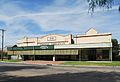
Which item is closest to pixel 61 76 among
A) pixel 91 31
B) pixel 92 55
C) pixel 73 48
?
pixel 73 48

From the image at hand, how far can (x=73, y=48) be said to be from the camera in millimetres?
74312

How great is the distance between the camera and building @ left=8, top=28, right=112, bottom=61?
73.1 meters

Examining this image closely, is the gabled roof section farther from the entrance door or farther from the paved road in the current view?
the paved road

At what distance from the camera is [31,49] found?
84.8m

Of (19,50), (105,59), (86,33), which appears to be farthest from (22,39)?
Result: (105,59)

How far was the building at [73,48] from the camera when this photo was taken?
2876 inches

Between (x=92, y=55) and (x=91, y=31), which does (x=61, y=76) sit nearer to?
(x=92, y=55)

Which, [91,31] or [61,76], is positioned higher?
[91,31]

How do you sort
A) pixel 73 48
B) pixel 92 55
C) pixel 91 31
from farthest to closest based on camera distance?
pixel 91 31, pixel 92 55, pixel 73 48

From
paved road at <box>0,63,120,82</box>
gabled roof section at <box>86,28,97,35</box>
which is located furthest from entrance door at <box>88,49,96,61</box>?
paved road at <box>0,63,120,82</box>

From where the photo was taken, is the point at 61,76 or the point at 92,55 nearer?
the point at 61,76

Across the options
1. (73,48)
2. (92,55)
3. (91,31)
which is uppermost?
(91,31)

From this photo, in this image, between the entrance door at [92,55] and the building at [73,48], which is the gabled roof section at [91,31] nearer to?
the building at [73,48]

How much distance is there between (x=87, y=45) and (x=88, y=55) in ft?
18.8
